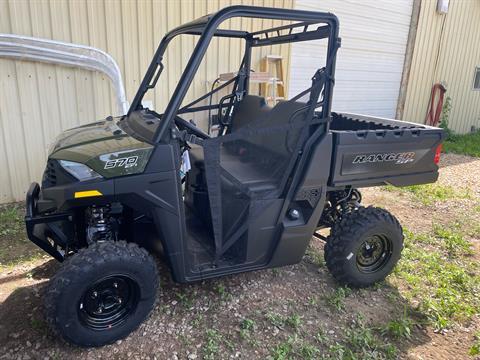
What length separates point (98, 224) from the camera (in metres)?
2.40

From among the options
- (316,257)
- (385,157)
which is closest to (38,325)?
(316,257)

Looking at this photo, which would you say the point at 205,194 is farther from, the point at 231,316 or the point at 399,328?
the point at 399,328

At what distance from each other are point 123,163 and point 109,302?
0.85 meters

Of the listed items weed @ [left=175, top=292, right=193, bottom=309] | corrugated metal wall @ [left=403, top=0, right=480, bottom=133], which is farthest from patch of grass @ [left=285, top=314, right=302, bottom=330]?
corrugated metal wall @ [left=403, top=0, right=480, bottom=133]

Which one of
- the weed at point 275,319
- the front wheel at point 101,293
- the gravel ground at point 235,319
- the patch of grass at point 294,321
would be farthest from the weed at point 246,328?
the front wheel at point 101,293

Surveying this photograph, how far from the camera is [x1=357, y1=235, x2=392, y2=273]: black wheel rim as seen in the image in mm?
3053

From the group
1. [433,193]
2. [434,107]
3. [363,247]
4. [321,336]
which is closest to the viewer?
[321,336]

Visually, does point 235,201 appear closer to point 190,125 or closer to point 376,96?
point 190,125

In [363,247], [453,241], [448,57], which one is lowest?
[453,241]

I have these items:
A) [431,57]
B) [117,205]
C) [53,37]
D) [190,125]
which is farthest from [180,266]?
[431,57]

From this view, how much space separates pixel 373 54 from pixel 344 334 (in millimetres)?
7243

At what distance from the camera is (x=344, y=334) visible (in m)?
2.57

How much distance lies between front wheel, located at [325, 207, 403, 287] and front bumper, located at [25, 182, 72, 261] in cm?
188

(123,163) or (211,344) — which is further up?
(123,163)
